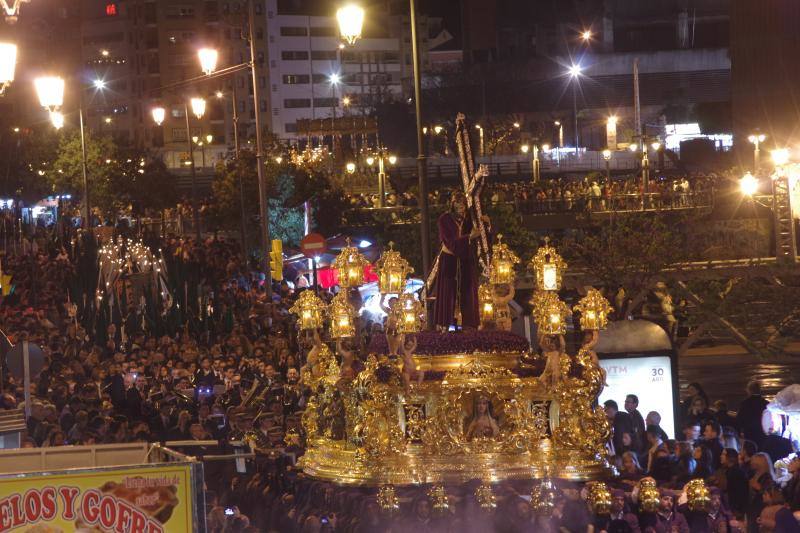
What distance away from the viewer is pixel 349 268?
1603 cm

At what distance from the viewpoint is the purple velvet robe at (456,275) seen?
16.1 meters

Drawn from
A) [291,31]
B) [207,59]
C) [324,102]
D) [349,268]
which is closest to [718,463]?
[349,268]

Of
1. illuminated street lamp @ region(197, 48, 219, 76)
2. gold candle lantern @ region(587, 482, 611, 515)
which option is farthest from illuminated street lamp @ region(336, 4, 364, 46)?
illuminated street lamp @ region(197, 48, 219, 76)

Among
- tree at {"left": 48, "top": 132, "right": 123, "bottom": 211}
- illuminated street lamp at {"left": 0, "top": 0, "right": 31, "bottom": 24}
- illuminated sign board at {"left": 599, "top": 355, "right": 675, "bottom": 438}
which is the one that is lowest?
illuminated sign board at {"left": 599, "top": 355, "right": 675, "bottom": 438}

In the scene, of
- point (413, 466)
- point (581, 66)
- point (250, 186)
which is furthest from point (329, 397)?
point (581, 66)

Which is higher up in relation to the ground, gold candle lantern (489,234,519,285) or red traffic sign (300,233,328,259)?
red traffic sign (300,233,328,259)

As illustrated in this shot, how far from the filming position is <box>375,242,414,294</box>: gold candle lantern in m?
15.5

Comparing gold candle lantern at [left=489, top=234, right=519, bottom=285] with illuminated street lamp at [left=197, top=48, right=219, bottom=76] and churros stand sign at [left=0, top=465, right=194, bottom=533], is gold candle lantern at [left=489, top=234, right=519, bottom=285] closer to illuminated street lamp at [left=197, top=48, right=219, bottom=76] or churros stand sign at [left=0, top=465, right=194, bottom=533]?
churros stand sign at [left=0, top=465, right=194, bottom=533]

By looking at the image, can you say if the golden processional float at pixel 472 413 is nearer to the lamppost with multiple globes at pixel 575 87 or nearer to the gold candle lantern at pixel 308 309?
the gold candle lantern at pixel 308 309

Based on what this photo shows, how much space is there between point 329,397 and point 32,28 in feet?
338

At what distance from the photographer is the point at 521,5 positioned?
99.4 m

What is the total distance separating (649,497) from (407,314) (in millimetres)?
Answer: 3360

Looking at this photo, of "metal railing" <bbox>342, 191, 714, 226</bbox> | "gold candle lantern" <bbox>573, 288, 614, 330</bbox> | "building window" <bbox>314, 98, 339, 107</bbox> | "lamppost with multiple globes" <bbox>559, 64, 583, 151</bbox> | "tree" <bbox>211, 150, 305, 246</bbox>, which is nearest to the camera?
"gold candle lantern" <bbox>573, 288, 614, 330</bbox>

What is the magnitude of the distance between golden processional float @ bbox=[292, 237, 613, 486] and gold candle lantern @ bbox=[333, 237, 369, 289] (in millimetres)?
1171
